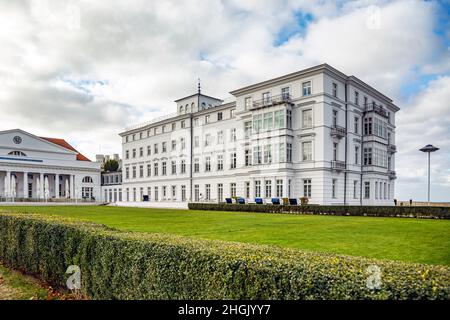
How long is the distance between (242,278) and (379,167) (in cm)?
3668

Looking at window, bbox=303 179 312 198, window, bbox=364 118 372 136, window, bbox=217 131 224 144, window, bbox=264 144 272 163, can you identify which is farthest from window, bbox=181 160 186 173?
window, bbox=364 118 372 136

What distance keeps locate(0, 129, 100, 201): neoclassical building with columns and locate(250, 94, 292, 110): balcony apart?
44069 millimetres

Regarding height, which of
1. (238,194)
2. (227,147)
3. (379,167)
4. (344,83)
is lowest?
(238,194)

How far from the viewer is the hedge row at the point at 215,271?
10.6 ft

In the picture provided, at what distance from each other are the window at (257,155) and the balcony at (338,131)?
7676 mm

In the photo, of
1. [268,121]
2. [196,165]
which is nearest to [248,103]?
[268,121]

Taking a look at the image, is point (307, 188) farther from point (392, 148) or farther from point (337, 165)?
point (392, 148)

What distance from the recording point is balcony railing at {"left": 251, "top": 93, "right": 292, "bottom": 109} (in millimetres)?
33531

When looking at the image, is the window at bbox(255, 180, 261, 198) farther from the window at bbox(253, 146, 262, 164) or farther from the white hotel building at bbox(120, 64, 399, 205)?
the window at bbox(253, 146, 262, 164)

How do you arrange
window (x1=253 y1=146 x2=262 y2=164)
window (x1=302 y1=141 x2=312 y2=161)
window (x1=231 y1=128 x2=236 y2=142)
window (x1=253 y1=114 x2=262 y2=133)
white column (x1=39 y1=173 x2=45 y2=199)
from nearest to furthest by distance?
1. window (x1=302 y1=141 x2=312 y2=161)
2. window (x1=253 y1=114 x2=262 y2=133)
3. window (x1=253 y1=146 x2=262 y2=164)
4. window (x1=231 y1=128 x2=236 y2=142)
5. white column (x1=39 y1=173 x2=45 y2=199)

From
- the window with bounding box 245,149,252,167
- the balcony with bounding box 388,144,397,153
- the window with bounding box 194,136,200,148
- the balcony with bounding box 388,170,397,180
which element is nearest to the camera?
the window with bounding box 245,149,252,167

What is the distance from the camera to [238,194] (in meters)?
38.6

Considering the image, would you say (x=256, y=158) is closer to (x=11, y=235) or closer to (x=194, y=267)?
(x=11, y=235)

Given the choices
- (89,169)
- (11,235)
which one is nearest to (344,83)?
(11,235)
